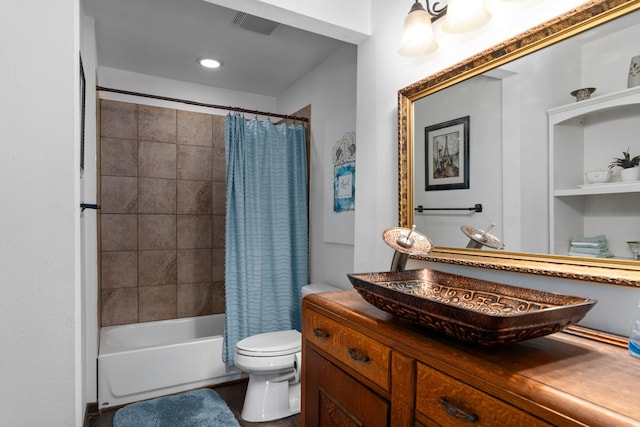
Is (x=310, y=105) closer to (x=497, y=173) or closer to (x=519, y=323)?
(x=497, y=173)

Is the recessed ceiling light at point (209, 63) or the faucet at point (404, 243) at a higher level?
the recessed ceiling light at point (209, 63)

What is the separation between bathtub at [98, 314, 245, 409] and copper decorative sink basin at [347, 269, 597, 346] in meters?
1.82

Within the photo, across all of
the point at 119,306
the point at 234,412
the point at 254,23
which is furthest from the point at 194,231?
the point at 254,23

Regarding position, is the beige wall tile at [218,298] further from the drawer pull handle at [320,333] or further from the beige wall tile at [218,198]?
the drawer pull handle at [320,333]

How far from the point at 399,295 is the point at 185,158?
2798 millimetres

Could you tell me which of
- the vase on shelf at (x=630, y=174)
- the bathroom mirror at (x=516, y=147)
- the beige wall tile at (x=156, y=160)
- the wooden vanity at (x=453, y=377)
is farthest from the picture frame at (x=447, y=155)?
the beige wall tile at (x=156, y=160)

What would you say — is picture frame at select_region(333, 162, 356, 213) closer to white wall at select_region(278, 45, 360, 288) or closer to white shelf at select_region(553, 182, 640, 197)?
white wall at select_region(278, 45, 360, 288)

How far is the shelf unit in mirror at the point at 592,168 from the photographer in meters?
0.93

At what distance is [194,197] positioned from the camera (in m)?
3.30

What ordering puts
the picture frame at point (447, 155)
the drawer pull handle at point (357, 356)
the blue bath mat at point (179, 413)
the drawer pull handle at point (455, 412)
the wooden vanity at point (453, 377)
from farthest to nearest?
the blue bath mat at point (179, 413), the picture frame at point (447, 155), the drawer pull handle at point (357, 356), the drawer pull handle at point (455, 412), the wooden vanity at point (453, 377)

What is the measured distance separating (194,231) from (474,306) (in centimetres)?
273

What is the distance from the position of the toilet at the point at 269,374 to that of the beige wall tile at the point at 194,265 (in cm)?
121

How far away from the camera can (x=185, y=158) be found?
3.26 m

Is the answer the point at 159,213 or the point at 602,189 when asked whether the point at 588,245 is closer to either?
the point at 602,189
